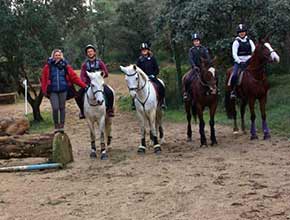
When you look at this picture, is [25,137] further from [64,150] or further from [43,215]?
[43,215]

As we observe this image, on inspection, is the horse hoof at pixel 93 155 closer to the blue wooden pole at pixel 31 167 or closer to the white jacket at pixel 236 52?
the blue wooden pole at pixel 31 167

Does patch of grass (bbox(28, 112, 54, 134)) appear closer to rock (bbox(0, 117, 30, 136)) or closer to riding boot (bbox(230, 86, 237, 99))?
rock (bbox(0, 117, 30, 136))

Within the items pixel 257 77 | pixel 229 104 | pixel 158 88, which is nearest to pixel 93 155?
pixel 158 88

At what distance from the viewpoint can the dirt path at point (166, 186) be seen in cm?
641

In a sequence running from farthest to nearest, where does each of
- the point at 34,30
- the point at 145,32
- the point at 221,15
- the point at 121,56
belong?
the point at 121,56
the point at 145,32
the point at 34,30
the point at 221,15

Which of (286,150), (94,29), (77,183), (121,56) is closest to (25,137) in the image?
(77,183)

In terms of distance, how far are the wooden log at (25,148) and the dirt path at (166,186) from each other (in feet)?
2.04

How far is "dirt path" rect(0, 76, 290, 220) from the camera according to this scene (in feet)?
21.0

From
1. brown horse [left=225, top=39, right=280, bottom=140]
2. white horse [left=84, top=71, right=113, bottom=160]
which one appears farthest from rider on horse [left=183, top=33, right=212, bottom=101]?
white horse [left=84, top=71, right=113, bottom=160]

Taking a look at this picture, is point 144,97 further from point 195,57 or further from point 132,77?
point 195,57

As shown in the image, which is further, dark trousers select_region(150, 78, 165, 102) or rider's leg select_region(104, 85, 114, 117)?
→ dark trousers select_region(150, 78, 165, 102)

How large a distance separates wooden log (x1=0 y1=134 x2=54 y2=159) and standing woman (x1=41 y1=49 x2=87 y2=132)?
20.3 inches

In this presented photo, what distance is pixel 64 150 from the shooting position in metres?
10.2

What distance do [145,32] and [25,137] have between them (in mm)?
29137
